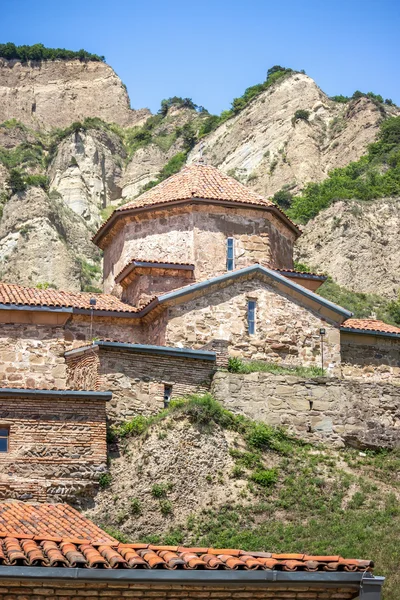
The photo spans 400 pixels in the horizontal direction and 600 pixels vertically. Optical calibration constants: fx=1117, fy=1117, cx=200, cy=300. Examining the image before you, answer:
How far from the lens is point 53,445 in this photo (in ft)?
70.9

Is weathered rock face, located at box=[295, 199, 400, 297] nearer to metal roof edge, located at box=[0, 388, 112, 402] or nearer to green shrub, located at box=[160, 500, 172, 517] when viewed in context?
metal roof edge, located at box=[0, 388, 112, 402]

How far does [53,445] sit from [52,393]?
3.42 ft

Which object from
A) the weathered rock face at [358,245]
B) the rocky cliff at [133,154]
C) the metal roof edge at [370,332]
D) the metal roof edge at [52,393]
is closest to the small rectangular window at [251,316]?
the metal roof edge at [370,332]

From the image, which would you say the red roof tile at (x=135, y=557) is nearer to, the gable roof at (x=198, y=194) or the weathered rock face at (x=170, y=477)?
the weathered rock face at (x=170, y=477)

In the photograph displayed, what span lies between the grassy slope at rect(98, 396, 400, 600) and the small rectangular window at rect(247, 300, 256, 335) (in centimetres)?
336

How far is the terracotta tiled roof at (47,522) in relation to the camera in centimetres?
1784

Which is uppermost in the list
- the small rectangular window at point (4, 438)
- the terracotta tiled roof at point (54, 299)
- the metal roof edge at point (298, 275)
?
the metal roof edge at point (298, 275)

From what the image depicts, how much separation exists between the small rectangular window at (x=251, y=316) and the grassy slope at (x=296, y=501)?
11.0ft

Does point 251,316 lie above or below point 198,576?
above

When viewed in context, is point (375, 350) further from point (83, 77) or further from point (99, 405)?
point (83, 77)

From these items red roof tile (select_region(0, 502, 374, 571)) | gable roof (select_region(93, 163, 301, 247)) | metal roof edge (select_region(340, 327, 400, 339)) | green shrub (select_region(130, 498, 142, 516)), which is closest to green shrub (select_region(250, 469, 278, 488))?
green shrub (select_region(130, 498, 142, 516))

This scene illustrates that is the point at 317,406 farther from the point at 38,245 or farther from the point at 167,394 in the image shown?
the point at 38,245

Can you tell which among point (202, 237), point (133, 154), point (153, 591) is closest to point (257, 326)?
point (202, 237)

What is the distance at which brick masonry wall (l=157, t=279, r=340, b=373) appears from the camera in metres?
27.4
